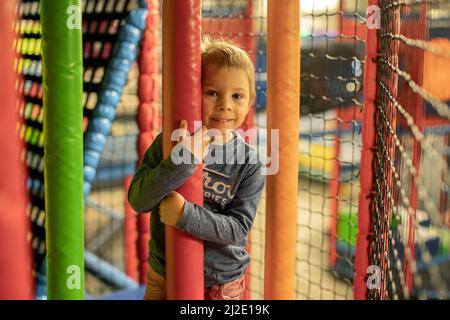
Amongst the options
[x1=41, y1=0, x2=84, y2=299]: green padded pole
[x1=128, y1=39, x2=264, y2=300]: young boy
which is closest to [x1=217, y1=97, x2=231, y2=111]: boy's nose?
[x1=128, y1=39, x2=264, y2=300]: young boy

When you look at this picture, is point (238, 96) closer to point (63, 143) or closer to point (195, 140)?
point (195, 140)

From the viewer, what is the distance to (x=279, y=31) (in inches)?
43.0

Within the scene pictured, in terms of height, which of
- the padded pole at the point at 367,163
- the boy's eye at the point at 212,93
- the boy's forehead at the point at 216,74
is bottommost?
the padded pole at the point at 367,163

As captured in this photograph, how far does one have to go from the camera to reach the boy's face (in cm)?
100

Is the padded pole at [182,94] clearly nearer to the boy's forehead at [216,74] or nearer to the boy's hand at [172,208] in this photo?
the boy's hand at [172,208]

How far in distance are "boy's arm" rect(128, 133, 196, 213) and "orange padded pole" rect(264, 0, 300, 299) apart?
229 millimetres

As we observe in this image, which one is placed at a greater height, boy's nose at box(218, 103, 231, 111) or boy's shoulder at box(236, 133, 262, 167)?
boy's nose at box(218, 103, 231, 111)

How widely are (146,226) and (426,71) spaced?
1.04m

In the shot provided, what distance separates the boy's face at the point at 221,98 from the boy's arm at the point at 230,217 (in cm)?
12

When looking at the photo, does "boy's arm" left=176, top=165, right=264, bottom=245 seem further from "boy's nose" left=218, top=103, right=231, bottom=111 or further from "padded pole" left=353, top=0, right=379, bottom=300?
"padded pole" left=353, top=0, right=379, bottom=300

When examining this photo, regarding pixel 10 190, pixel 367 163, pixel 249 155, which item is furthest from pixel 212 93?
pixel 367 163

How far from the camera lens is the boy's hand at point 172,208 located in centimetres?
90

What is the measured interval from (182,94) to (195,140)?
0.23 ft

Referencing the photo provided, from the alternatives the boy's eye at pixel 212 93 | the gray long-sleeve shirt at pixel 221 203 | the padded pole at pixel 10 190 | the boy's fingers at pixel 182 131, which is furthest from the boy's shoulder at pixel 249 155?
the padded pole at pixel 10 190
